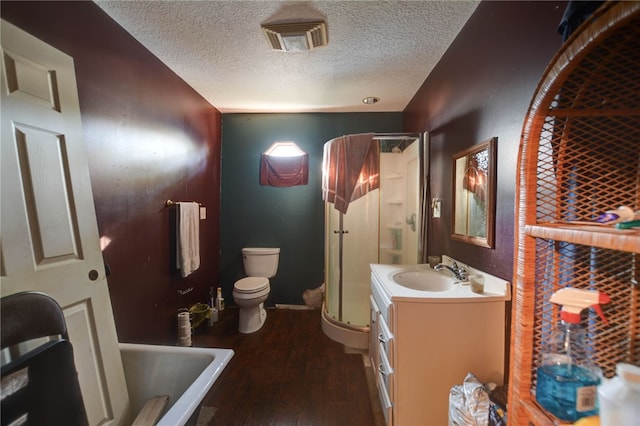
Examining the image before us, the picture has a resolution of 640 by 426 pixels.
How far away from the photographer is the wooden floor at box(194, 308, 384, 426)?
154 centimetres

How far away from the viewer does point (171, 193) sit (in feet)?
7.15

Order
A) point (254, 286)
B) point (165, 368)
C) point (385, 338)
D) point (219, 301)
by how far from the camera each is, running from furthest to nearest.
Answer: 1. point (219, 301)
2. point (254, 286)
3. point (385, 338)
4. point (165, 368)

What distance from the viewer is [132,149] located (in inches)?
68.3

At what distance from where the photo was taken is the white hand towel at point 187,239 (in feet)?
7.00

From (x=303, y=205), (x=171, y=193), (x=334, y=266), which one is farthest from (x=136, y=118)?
(x=334, y=266)

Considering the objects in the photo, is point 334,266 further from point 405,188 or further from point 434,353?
point 434,353

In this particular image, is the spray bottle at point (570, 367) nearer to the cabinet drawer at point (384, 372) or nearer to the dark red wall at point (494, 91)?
the dark red wall at point (494, 91)

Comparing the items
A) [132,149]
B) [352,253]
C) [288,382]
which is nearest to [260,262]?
[352,253]

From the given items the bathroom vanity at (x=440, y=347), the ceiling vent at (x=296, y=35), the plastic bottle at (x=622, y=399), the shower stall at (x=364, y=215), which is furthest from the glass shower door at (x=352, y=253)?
the plastic bottle at (x=622, y=399)

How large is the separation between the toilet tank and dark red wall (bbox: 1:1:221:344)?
60 cm

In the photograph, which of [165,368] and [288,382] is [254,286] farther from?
[165,368]

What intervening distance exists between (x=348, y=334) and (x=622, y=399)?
2.07 metres

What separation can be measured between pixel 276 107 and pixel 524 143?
269 cm

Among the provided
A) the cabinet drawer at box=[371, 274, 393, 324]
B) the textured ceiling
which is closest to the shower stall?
the textured ceiling
